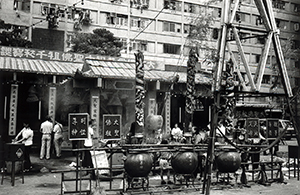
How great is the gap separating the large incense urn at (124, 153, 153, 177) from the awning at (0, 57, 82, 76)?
34.7ft

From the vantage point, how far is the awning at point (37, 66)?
16.5 meters

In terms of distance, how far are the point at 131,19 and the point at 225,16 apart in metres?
28.5

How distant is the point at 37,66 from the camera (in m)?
18.0

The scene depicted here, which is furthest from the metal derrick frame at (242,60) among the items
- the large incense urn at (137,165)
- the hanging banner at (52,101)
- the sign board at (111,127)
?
the hanging banner at (52,101)

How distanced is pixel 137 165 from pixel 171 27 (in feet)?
101

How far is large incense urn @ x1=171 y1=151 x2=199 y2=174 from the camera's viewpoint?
8.69 metres

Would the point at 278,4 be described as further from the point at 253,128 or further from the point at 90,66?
the point at 253,128

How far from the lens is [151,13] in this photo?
118 ft

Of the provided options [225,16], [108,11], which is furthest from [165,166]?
[108,11]

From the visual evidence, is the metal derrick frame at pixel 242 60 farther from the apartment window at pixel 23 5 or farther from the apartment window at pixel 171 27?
the apartment window at pixel 171 27

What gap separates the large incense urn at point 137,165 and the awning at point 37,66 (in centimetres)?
1057

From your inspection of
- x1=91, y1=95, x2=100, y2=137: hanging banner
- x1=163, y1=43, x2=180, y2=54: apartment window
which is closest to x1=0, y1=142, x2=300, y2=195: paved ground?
x1=91, y1=95, x2=100, y2=137: hanging banner

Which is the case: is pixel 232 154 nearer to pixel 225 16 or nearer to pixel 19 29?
pixel 225 16

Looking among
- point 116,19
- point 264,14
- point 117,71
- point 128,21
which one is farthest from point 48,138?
point 128,21
